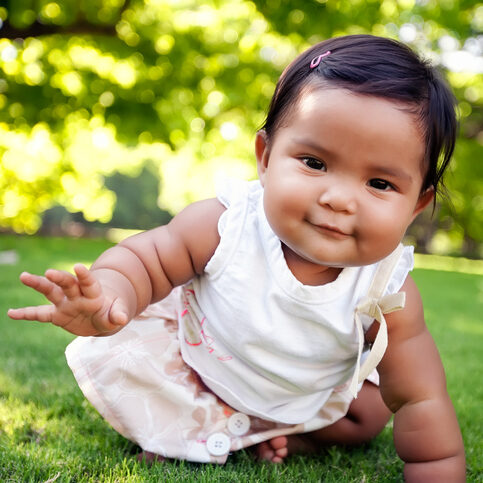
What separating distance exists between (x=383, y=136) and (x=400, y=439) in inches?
33.3

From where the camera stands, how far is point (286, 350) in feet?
5.62

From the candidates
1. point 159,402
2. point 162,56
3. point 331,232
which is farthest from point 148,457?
point 162,56

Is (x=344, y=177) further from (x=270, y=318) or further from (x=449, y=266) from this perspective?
(x=449, y=266)

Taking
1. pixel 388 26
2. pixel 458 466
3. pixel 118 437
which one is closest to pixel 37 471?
pixel 118 437

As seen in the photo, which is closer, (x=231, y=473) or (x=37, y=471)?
(x=37, y=471)

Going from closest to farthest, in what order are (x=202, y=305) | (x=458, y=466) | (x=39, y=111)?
(x=458, y=466) → (x=202, y=305) → (x=39, y=111)

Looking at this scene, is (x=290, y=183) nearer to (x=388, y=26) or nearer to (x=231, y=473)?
(x=231, y=473)

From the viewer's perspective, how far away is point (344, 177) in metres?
1.45

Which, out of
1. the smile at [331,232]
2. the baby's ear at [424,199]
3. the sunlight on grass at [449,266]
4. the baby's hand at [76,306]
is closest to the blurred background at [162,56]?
the baby's ear at [424,199]

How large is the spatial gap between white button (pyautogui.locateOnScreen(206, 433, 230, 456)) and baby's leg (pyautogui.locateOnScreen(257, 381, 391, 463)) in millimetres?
242

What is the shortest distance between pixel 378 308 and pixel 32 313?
88cm

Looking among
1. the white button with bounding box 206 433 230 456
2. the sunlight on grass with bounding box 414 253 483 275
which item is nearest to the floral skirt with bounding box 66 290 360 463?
the white button with bounding box 206 433 230 456

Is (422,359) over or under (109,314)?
under

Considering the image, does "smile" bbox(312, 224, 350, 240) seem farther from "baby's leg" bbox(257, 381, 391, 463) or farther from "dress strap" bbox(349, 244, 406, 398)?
"baby's leg" bbox(257, 381, 391, 463)
